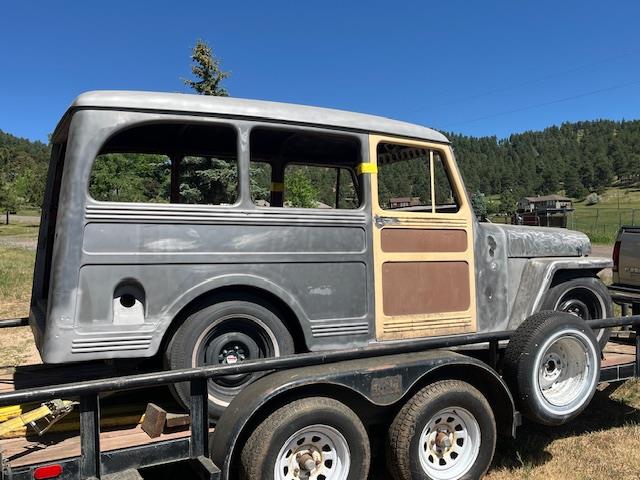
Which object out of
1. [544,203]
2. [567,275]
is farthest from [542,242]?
[544,203]

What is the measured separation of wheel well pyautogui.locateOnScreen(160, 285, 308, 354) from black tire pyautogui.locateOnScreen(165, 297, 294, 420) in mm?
20

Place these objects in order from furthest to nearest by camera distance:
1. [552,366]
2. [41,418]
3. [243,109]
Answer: [552,366], [243,109], [41,418]

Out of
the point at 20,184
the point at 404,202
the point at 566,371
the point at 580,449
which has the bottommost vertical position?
the point at 580,449

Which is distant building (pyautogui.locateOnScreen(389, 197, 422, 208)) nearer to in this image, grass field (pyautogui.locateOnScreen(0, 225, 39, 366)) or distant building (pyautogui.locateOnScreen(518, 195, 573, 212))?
grass field (pyautogui.locateOnScreen(0, 225, 39, 366))

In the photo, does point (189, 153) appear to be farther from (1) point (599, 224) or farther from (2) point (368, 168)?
(1) point (599, 224)

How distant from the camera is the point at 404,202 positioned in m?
4.57

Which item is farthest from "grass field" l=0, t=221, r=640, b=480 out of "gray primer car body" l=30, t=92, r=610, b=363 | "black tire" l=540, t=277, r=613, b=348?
"gray primer car body" l=30, t=92, r=610, b=363

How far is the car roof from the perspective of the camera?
10.0 feet

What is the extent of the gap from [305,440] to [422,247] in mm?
1618

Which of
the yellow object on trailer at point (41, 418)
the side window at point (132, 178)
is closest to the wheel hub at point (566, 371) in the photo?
the yellow object on trailer at point (41, 418)

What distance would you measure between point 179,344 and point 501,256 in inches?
101

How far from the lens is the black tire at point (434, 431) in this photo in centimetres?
316

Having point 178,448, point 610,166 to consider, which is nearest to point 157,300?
point 178,448

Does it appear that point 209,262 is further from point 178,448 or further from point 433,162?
point 433,162
